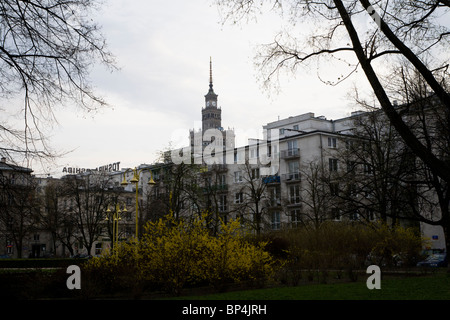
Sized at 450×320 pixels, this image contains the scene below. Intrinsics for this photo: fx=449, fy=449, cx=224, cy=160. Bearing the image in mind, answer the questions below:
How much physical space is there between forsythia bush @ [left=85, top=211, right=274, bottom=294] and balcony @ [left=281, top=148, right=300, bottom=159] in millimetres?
40048

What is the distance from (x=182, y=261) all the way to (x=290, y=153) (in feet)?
142

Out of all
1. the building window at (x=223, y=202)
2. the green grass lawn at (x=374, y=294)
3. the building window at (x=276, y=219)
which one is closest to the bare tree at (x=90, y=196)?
the building window at (x=223, y=202)

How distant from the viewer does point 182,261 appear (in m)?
16.2

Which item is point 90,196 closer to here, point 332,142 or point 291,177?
point 291,177

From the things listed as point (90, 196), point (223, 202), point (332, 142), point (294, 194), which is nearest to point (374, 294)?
point (294, 194)

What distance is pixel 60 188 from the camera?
5600 centimetres

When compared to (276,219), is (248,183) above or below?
above

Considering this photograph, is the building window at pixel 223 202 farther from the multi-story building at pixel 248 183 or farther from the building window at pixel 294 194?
the building window at pixel 294 194

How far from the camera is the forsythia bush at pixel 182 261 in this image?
1612cm

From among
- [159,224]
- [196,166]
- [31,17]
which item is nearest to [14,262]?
[196,166]

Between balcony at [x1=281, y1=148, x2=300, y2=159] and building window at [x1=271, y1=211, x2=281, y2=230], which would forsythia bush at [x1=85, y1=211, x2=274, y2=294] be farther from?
balcony at [x1=281, y1=148, x2=300, y2=159]

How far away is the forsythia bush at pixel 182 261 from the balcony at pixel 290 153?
131ft
